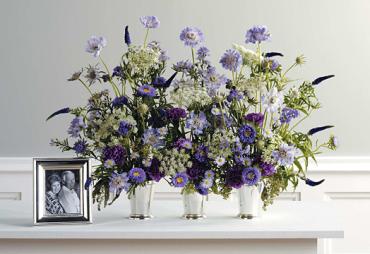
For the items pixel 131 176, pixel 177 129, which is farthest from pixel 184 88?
pixel 131 176

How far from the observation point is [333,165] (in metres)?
4.01

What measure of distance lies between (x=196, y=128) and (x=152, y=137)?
0.13 metres

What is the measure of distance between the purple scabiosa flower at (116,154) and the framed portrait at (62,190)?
3.0 inches

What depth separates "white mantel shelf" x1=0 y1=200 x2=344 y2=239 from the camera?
207 cm

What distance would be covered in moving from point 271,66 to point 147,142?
1.43 feet

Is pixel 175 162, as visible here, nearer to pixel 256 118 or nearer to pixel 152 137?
pixel 152 137

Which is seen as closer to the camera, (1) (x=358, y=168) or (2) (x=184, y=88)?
(2) (x=184, y=88)

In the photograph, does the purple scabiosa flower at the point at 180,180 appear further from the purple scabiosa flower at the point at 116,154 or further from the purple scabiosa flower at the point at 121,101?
the purple scabiosa flower at the point at 121,101

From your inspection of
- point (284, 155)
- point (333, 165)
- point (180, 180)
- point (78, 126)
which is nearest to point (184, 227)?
point (180, 180)

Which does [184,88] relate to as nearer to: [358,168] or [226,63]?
[226,63]

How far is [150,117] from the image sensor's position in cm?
229

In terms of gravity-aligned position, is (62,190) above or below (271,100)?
below

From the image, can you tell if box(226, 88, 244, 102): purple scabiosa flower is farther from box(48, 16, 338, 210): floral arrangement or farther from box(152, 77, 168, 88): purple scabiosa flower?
box(152, 77, 168, 88): purple scabiosa flower

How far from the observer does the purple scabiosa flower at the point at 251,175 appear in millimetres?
2211
